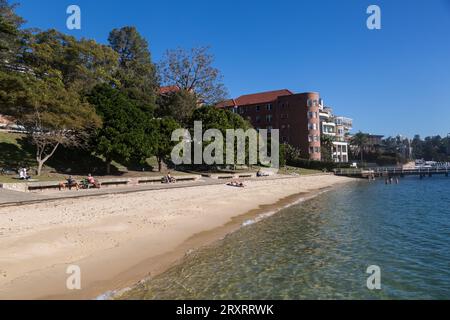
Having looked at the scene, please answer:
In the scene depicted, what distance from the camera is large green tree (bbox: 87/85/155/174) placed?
3925 cm

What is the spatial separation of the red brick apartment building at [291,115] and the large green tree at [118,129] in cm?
5145

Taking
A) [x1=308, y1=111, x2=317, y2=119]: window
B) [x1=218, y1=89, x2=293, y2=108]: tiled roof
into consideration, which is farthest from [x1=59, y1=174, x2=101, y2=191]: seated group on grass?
[x1=218, y1=89, x2=293, y2=108]: tiled roof

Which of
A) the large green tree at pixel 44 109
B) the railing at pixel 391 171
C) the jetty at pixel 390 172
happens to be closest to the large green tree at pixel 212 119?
the large green tree at pixel 44 109

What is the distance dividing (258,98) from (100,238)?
98463 millimetres

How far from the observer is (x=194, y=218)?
21750 mm

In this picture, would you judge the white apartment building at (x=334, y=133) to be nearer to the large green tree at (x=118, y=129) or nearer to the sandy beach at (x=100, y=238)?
the large green tree at (x=118, y=129)

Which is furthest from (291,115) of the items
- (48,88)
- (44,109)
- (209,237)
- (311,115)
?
(209,237)

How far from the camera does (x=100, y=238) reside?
590 inches

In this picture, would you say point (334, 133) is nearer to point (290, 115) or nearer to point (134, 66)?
point (290, 115)

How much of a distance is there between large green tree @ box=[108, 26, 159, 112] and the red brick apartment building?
1000 inches

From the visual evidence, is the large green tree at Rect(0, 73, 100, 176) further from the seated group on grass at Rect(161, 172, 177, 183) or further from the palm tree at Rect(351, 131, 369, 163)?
the palm tree at Rect(351, 131, 369, 163)

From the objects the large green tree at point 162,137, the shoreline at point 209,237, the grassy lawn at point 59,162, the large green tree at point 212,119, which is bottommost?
the shoreline at point 209,237

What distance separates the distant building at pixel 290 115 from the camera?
95625mm
